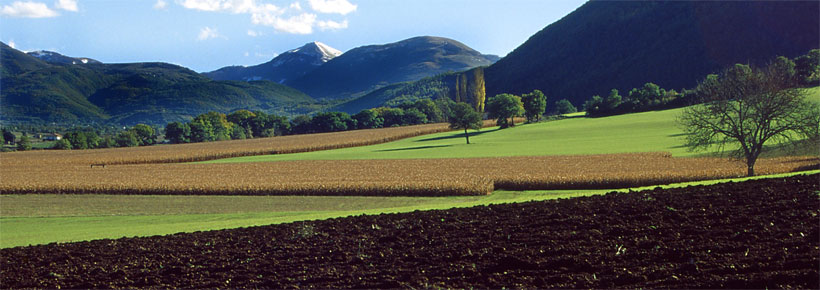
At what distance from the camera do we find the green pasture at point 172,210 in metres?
23.3

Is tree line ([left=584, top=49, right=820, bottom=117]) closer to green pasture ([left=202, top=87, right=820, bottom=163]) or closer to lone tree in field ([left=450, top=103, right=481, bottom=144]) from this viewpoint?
green pasture ([left=202, top=87, right=820, bottom=163])

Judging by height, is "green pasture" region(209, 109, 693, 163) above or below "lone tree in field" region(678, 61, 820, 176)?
below

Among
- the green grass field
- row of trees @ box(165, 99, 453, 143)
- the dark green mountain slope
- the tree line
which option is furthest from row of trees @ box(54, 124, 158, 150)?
the dark green mountain slope

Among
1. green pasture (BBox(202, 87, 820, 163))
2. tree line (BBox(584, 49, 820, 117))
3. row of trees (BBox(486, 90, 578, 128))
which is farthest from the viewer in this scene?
row of trees (BBox(486, 90, 578, 128))

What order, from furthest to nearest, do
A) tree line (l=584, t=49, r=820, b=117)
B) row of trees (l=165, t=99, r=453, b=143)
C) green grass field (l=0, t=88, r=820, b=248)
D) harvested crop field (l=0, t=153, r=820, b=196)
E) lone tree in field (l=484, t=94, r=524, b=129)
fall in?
row of trees (l=165, t=99, r=453, b=143), lone tree in field (l=484, t=94, r=524, b=129), tree line (l=584, t=49, r=820, b=117), harvested crop field (l=0, t=153, r=820, b=196), green grass field (l=0, t=88, r=820, b=248)

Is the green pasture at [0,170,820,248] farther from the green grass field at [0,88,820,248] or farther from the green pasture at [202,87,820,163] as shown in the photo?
the green pasture at [202,87,820,163]

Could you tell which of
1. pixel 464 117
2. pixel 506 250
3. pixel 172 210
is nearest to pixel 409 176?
pixel 172 210

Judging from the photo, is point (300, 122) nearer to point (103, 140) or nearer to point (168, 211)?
point (103, 140)

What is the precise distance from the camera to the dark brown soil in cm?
993

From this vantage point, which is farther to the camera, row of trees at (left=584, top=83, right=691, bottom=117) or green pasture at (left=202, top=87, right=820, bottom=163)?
row of trees at (left=584, top=83, right=691, bottom=117)

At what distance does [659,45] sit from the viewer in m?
163

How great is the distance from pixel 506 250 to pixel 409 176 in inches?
1033

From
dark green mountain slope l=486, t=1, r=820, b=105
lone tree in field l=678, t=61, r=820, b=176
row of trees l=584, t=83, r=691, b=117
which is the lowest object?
lone tree in field l=678, t=61, r=820, b=176

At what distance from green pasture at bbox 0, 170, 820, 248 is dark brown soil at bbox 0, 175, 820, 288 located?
15.4 feet
